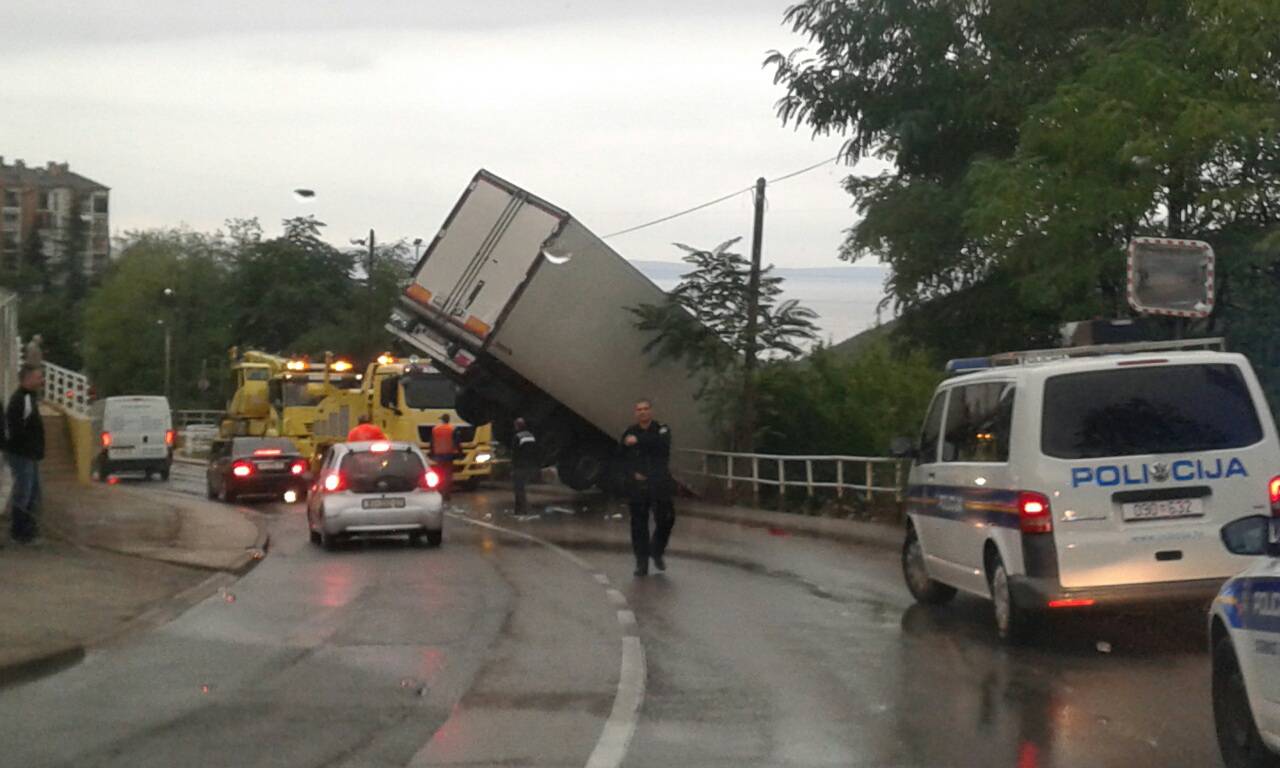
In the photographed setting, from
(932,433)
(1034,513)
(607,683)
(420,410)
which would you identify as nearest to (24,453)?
(932,433)

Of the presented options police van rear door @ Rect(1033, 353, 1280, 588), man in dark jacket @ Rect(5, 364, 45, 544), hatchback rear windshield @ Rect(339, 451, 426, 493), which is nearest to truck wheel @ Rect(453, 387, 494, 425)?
hatchback rear windshield @ Rect(339, 451, 426, 493)

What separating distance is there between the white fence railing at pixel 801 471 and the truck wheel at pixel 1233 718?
58.6 feet

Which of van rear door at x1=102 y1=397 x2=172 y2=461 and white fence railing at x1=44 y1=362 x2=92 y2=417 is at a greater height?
white fence railing at x1=44 y1=362 x2=92 y2=417

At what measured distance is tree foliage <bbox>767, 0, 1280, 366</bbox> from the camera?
21594 millimetres

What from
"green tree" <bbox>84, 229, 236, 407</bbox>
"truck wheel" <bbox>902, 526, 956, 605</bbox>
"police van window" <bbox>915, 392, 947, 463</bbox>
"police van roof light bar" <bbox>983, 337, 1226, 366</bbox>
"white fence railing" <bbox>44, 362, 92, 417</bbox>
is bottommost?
"truck wheel" <bbox>902, 526, 956, 605</bbox>

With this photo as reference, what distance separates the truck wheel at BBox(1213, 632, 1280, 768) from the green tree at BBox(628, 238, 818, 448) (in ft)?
74.2

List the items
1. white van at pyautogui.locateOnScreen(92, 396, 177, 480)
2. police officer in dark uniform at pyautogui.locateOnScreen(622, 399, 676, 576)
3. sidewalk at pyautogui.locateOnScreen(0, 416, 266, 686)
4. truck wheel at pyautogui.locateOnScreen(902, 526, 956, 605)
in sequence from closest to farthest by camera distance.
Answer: sidewalk at pyautogui.locateOnScreen(0, 416, 266, 686)
truck wheel at pyautogui.locateOnScreen(902, 526, 956, 605)
police officer in dark uniform at pyautogui.locateOnScreen(622, 399, 676, 576)
white van at pyautogui.locateOnScreen(92, 396, 177, 480)

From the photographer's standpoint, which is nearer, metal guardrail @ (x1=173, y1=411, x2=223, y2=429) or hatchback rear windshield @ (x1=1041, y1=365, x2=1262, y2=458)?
hatchback rear windshield @ (x1=1041, y1=365, x2=1262, y2=458)

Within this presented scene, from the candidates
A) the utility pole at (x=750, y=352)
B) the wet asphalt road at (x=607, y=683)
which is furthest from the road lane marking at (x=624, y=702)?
the utility pole at (x=750, y=352)

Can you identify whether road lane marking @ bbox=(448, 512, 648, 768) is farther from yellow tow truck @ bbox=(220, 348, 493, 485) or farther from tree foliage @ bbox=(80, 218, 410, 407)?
tree foliage @ bbox=(80, 218, 410, 407)

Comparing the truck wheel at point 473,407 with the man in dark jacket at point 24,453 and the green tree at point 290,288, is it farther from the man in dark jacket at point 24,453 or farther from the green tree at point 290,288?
Answer: the green tree at point 290,288

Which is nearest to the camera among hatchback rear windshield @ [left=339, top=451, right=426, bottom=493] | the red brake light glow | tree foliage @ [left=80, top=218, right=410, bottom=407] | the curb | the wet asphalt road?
the wet asphalt road

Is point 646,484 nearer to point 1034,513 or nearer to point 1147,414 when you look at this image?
point 1034,513

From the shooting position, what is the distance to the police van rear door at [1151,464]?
437 inches
